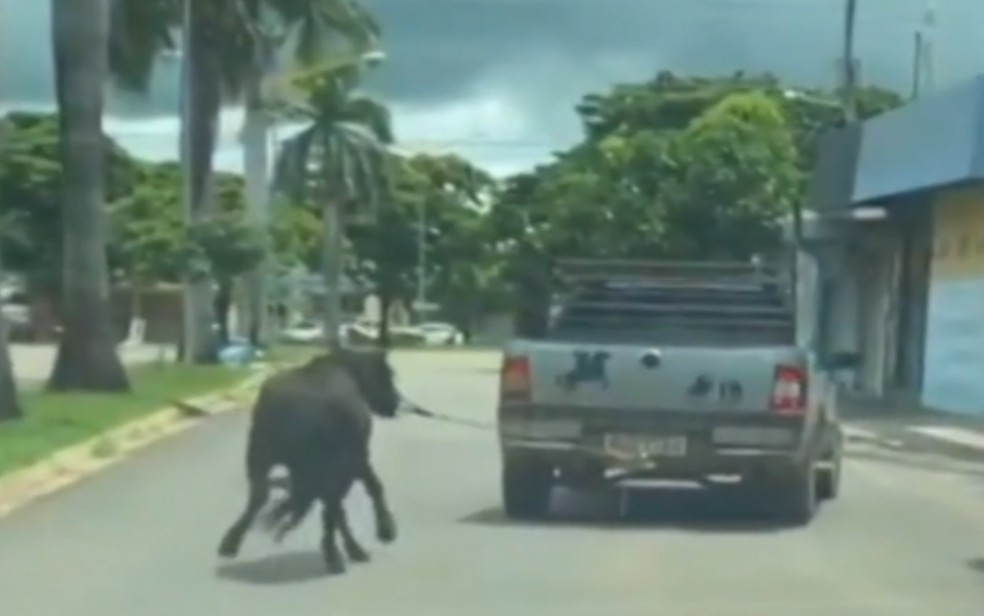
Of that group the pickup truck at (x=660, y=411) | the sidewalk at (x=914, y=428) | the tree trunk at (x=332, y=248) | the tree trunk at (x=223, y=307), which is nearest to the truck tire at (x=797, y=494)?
the pickup truck at (x=660, y=411)

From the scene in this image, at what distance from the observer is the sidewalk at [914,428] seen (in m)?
32.2

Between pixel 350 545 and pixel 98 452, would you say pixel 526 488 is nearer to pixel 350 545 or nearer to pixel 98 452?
pixel 350 545

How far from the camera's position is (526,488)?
19219 mm

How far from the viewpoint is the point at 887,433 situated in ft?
115

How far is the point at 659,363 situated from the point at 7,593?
18.8ft

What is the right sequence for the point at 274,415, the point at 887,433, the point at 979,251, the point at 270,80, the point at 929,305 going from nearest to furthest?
the point at 274,415 < the point at 887,433 < the point at 979,251 < the point at 929,305 < the point at 270,80

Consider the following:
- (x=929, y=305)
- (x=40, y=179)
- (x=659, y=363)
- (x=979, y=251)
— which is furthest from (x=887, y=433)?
(x=40, y=179)

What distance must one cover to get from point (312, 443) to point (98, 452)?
1212 cm

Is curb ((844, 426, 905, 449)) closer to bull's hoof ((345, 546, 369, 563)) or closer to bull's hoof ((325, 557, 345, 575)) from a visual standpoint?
bull's hoof ((345, 546, 369, 563))

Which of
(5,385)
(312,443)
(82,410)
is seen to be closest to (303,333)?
(82,410)

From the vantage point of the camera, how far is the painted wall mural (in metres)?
40.7

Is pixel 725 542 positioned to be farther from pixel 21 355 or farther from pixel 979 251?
pixel 21 355

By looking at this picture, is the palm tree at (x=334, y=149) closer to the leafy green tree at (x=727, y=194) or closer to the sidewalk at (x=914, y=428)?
the leafy green tree at (x=727, y=194)

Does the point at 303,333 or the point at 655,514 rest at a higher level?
the point at 655,514
